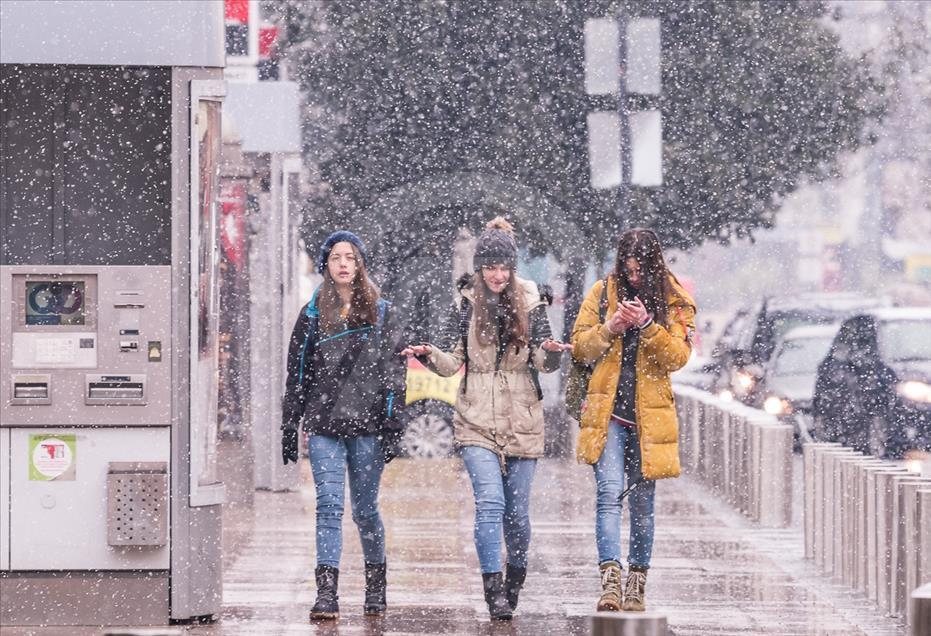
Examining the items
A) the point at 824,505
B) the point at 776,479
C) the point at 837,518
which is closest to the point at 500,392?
the point at 837,518

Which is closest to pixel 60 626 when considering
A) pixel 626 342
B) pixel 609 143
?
pixel 626 342

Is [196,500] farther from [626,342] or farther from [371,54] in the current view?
[371,54]

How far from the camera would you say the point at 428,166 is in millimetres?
24812

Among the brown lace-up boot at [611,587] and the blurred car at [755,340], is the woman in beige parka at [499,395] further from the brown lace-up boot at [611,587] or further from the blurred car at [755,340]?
the blurred car at [755,340]

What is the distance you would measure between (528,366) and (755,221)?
1750cm

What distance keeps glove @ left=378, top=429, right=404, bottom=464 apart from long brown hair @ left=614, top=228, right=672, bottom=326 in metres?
1.20

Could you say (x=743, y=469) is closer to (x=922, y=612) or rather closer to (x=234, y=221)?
(x=234, y=221)

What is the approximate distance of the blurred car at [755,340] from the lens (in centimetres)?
2092

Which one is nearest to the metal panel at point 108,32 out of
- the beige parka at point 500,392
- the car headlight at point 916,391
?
the beige parka at point 500,392

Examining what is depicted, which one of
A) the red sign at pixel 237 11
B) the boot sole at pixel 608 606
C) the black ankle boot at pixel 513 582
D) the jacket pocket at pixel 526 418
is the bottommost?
the boot sole at pixel 608 606

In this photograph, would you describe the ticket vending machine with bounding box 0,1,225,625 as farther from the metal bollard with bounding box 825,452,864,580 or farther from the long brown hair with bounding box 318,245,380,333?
the metal bollard with bounding box 825,452,864,580

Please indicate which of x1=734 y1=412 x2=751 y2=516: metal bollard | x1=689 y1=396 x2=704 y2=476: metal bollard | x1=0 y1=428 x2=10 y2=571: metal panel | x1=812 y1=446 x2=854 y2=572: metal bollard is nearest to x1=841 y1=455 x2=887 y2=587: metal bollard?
x1=812 y1=446 x2=854 y2=572: metal bollard

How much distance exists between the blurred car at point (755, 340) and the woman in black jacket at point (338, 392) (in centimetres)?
1082

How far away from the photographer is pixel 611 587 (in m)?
8.82
